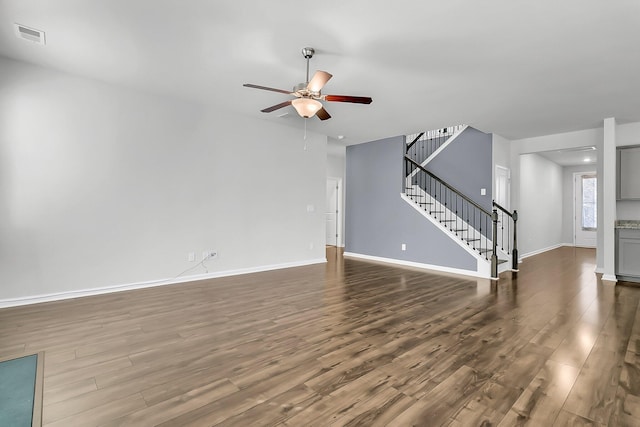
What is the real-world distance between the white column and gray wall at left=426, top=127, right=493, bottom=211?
178 centimetres

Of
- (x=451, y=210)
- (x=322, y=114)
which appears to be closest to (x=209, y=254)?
(x=322, y=114)

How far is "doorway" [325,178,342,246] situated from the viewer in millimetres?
9789

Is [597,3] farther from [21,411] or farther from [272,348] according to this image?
[21,411]

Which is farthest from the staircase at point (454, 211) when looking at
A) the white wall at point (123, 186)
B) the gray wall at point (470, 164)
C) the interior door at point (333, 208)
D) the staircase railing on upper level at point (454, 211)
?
the white wall at point (123, 186)

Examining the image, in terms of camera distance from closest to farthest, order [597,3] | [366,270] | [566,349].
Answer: [597,3] < [566,349] < [366,270]

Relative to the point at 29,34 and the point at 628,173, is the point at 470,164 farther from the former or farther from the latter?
the point at 29,34

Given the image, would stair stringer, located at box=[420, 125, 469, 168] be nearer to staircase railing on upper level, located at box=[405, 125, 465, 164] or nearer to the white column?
staircase railing on upper level, located at box=[405, 125, 465, 164]

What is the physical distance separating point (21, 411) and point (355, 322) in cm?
255

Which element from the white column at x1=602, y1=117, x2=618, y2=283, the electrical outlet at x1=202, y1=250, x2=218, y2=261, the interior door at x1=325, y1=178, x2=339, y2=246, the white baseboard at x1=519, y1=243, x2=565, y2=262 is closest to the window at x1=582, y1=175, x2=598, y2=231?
the white baseboard at x1=519, y1=243, x2=565, y2=262

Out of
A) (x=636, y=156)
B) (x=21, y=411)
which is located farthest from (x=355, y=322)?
(x=636, y=156)

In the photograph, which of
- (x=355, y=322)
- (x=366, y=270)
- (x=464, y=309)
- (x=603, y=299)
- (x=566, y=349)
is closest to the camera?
(x=566, y=349)

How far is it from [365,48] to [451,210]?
5057mm

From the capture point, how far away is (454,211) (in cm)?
723

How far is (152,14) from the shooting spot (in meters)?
2.74
